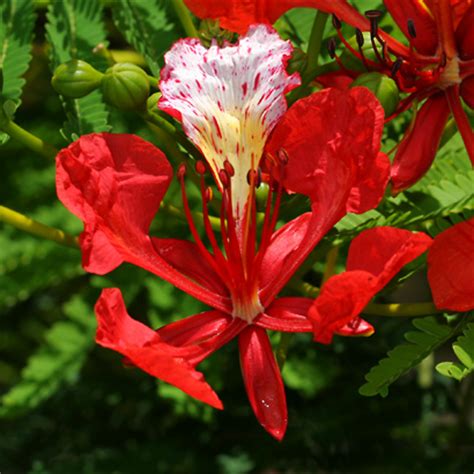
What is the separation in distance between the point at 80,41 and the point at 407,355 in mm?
815

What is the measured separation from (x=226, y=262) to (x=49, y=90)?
3.83ft

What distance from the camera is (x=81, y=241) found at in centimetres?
174

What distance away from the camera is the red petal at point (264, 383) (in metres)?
1.68

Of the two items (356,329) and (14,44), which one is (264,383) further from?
(14,44)

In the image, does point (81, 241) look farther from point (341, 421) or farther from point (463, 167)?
point (341, 421)

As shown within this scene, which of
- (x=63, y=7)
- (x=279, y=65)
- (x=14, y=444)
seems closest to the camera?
(x=279, y=65)

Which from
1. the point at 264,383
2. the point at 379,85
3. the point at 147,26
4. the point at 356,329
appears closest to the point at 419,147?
the point at 379,85

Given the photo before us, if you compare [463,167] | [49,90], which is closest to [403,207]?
[463,167]

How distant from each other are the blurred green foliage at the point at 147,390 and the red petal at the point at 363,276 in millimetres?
431

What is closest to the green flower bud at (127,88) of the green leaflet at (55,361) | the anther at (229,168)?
the anther at (229,168)

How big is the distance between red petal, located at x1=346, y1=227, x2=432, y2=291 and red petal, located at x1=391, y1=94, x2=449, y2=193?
0.57 feet

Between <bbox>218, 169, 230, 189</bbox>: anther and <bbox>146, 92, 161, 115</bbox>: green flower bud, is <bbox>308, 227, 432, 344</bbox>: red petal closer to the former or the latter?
<bbox>218, 169, 230, 189</bbox>: anther

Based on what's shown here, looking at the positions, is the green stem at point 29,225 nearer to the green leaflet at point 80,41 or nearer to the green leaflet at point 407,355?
the green leaflet at point 80,41

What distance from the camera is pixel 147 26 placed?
2.07m
